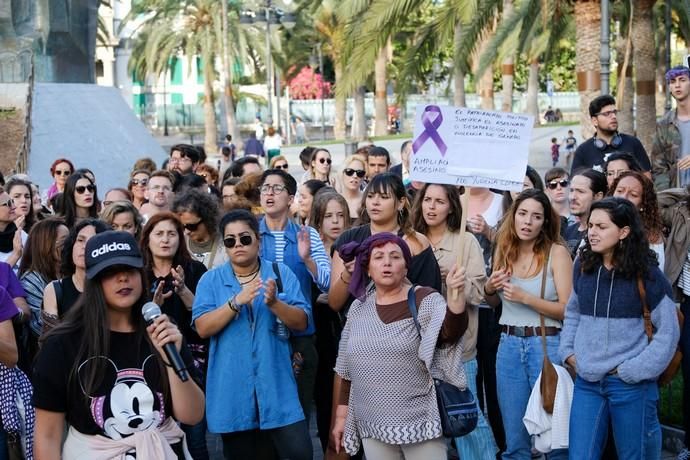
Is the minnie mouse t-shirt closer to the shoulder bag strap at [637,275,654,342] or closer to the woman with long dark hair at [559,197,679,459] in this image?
the woman with long dark hair at [559,197,679,459]

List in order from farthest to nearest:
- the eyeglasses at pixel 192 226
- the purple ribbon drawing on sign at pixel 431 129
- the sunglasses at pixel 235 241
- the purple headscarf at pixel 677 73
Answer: the purple headscarf at pixel 677 73 < the eyeglasses at pixel 192 226 < the purple ribbon drawing on sign at pixel 431 129 < the sunglasses at pixel 235 241

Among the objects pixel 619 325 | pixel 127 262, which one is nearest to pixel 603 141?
pixel 619 325

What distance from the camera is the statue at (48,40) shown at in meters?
20.4

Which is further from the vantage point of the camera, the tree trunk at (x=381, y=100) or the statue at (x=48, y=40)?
the tree trunk at (x=381, y=100)

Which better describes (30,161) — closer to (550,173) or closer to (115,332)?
(550,173)

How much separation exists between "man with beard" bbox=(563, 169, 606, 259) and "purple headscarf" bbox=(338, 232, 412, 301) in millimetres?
2139

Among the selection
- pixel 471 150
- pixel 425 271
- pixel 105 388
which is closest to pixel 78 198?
pixel 425 271

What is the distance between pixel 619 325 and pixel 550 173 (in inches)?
117

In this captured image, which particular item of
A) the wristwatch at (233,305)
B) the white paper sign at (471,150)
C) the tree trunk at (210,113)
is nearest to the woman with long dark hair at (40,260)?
the wristwatch at (233,305)

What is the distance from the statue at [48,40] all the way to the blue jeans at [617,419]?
16428 millimetres

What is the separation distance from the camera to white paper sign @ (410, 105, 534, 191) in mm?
6277

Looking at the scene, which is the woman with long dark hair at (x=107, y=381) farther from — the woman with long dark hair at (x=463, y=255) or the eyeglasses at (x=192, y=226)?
the eyeglasses at (x=192, y=226)

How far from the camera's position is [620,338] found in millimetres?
5766

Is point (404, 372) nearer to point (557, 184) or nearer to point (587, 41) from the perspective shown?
point (557, 184)
